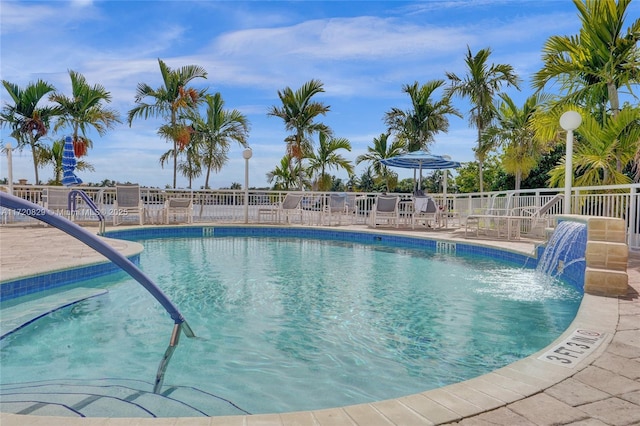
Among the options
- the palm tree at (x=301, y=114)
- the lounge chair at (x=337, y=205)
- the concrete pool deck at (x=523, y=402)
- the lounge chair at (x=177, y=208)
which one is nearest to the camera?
the concrete pool deck at (x=523, y=402)

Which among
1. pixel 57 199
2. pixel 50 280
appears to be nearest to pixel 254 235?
pixel 57 199

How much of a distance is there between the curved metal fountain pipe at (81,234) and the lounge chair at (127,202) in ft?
27.2

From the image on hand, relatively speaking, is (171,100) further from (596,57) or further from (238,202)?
(596,57)

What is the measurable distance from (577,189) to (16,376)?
7472 millimetres


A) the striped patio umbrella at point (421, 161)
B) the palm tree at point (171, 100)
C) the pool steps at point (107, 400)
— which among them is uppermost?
the palm tree at point (171, 100)

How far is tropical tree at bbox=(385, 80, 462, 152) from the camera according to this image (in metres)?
16.8

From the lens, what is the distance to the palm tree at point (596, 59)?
666 cm

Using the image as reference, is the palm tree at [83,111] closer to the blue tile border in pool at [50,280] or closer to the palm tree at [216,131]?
the palm tree at [216,131]

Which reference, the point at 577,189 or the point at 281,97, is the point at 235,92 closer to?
the point at 281,97

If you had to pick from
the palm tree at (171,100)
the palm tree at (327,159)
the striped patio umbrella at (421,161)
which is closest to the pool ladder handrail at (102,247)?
the striped patio umbrella at (421,161)

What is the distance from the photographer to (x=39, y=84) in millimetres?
13203

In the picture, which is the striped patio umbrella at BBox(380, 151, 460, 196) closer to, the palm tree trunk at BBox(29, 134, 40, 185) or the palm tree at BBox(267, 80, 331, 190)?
the palm tree at BBox(267, 80, 331, 190)

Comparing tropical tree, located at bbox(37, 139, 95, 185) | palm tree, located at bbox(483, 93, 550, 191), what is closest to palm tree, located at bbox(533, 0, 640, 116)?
palm tree, located at bbox(483, 93, 550, 191)

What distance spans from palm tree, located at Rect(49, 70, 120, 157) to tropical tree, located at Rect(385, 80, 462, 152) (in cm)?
1156
